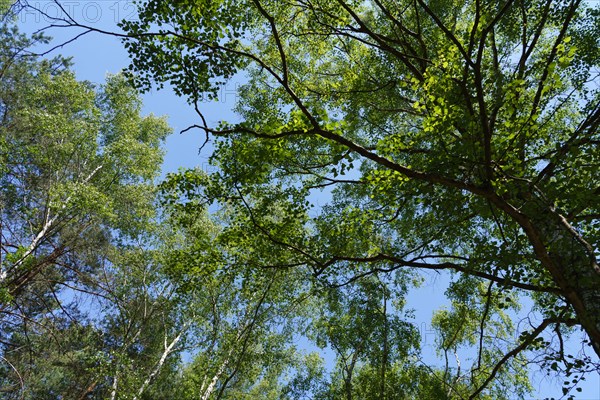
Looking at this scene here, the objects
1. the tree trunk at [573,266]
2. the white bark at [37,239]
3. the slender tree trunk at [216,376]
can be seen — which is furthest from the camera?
the slender tree trunk at [216,376]

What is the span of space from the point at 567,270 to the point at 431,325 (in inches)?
437

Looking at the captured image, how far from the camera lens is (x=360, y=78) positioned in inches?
374

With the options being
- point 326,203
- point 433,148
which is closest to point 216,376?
point 326,203

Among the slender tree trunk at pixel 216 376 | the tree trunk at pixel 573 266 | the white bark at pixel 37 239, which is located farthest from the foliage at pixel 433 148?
the white bark at pixel 37 239

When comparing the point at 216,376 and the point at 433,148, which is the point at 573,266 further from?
the point at 216,376

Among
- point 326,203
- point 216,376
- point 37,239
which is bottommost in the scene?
point 216,376

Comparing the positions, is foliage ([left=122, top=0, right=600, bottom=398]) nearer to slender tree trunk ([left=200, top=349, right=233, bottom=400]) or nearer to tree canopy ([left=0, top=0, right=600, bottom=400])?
tree canopy ([left=0, top=0, right=600, bottom=400])

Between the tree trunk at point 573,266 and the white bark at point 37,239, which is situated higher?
the white bark at point 37,239

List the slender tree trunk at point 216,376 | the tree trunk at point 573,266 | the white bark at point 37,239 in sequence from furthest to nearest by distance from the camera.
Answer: the slender tree trunk at point 216,376 < the white bark at point 37,239 < the tree trunk at point 573,266

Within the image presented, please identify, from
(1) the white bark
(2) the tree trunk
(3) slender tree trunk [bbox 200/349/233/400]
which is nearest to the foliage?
(2) the tree trunk

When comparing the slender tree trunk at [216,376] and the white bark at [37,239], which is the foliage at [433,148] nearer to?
the slender tree trunk at [216,376]

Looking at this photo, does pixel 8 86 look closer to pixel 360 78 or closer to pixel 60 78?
pixel 60 78

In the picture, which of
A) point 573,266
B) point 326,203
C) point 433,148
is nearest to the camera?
point 573,266

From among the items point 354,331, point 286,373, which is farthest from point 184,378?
point 354,331
